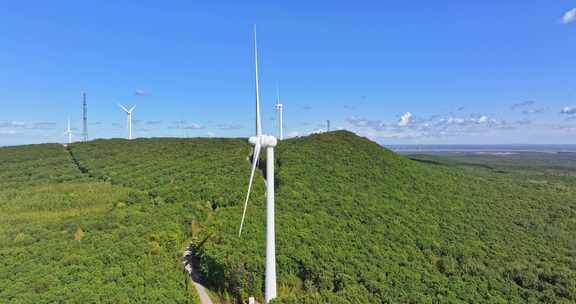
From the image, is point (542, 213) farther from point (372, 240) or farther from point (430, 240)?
point (372, 240)

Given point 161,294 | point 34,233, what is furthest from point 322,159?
point 34,233

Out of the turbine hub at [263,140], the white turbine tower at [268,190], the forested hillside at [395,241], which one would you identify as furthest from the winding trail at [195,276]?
the turbine hub at [263,140]

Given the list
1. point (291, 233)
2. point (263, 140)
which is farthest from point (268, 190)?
point (291, 233)

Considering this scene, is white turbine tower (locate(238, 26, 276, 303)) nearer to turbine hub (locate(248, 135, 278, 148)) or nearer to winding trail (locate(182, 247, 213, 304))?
turbine hub (locate(248, 135, 278, 148))

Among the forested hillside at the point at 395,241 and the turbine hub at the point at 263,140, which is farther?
the forested hillside at the point at 395,241

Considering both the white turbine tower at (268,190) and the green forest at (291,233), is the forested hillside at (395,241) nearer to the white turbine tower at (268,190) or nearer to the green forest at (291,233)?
the green forest at (291,233)

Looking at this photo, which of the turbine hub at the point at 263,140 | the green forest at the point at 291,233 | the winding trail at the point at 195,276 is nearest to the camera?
the turbine hub at the point at 263,140

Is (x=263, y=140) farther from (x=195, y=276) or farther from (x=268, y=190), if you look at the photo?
(x=195, y=276)
